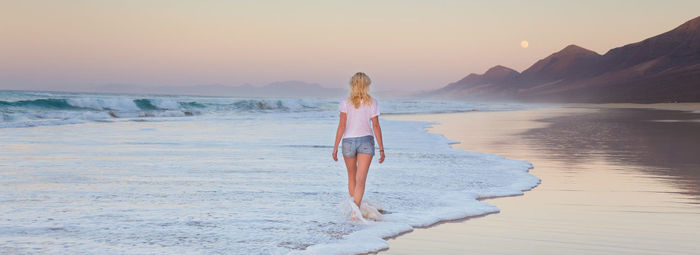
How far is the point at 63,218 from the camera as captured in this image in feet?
20.7

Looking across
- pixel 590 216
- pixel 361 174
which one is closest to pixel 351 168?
pixel 361 174

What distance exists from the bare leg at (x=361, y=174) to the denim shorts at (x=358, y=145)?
2.0 inches

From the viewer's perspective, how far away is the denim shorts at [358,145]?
6.46 metres

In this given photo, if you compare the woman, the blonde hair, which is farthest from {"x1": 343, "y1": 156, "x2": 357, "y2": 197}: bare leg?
the blonde hair

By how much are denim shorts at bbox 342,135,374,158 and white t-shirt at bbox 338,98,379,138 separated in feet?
0.14

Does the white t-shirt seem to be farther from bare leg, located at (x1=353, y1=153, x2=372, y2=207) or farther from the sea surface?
the sea surface

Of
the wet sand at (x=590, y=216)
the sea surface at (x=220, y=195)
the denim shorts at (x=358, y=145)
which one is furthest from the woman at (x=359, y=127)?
the wet sand at (x=590, y=216)

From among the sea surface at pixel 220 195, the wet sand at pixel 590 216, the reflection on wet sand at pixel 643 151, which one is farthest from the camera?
the reflection on wet sand at pixel 643 151

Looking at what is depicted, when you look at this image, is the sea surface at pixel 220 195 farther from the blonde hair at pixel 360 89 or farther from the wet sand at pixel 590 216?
the blonde hair at pixel 360 89

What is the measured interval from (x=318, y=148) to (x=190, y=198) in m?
7.04

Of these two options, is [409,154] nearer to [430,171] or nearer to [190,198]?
[430,171]

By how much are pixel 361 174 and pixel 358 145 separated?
1.01 feet

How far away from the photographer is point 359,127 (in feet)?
21.1

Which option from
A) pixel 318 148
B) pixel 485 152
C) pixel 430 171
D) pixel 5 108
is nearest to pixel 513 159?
pixel 485 152
